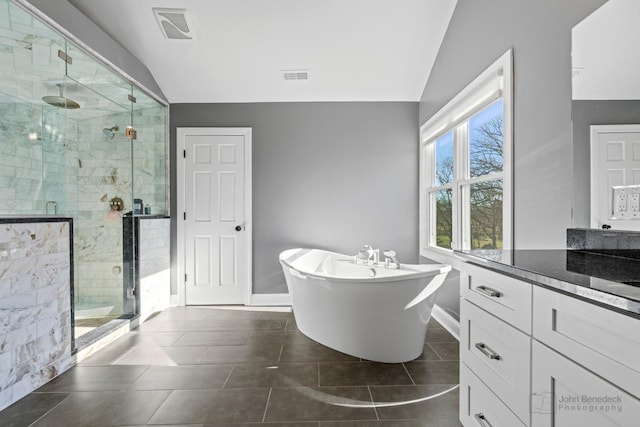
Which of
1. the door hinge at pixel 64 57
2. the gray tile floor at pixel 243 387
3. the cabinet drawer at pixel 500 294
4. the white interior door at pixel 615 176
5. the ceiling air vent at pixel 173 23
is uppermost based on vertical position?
the ceiling air vent at pixel 173 23

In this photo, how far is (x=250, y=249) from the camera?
385 cm

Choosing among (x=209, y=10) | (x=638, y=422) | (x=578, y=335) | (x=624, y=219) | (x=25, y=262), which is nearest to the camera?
(x=638, y=422)

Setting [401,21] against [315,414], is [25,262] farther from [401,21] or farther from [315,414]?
[401,21]

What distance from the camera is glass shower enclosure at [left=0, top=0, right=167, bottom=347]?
6.48 feet

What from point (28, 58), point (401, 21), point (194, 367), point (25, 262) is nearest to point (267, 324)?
point (194, 367)

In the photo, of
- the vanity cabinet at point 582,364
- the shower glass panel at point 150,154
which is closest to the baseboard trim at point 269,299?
the shower glass panel at point 150,154

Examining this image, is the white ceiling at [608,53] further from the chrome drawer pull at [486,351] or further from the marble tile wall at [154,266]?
the marble tile wall at [154,266]

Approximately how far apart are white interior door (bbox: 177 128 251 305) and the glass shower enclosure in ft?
1.11

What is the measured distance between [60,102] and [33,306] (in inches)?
55.0

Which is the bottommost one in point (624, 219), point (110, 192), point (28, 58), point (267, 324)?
point (267, 324)

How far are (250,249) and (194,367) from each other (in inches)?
65.8

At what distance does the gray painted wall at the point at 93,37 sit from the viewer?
2.14 metres

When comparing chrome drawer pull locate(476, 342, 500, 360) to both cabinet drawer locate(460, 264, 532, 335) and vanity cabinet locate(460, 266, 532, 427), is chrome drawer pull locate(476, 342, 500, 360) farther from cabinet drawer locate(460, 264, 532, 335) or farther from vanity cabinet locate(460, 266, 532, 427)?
cabinet drawer locate(460, 264, 532, 335)

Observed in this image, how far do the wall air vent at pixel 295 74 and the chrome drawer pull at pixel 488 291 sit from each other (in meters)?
2.92
